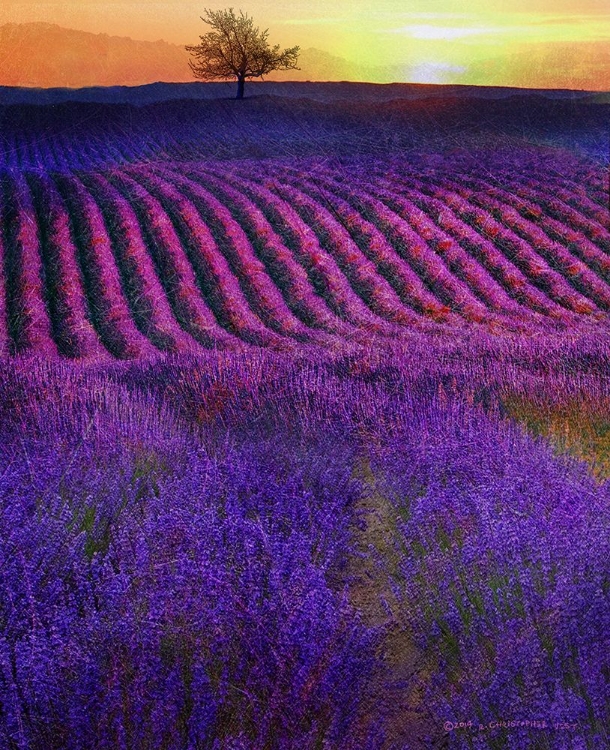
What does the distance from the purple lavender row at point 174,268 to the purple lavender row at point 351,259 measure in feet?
6.35

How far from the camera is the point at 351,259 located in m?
10.8

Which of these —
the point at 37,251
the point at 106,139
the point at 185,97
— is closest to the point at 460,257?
the point at 37,251

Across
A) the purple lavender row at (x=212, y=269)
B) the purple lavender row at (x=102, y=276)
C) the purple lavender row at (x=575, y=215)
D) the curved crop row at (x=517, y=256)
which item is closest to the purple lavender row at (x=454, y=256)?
the curved crop row at (x=517, y=256)

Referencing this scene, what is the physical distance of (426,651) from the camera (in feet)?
8.51

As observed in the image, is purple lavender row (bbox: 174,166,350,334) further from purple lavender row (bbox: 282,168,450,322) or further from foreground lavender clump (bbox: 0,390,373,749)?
foreground lavender clump (bbox: 0,390,373,749)

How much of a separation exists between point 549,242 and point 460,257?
145cm

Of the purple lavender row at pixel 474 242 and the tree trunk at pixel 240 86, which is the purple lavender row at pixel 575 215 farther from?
the tree trunk at pixel 240 86

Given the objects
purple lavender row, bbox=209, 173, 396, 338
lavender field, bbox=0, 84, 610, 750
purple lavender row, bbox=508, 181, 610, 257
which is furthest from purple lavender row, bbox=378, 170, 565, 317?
purple lavender row, bbox=209, 173, 396, 338

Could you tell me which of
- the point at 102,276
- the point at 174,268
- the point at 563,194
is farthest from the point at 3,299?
the point at 563,194

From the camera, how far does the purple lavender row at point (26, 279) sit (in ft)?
28.0

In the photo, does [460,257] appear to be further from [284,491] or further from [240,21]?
[240,21]

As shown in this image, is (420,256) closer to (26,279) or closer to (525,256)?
(525,256)

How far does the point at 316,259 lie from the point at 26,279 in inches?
146

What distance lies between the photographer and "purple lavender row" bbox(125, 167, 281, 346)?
29.5 ft
